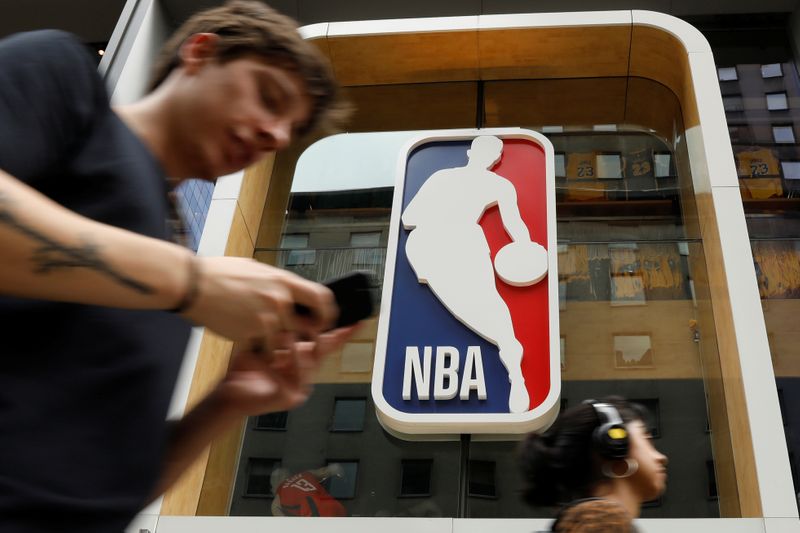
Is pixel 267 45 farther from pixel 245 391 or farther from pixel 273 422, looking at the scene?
pixel 273 422

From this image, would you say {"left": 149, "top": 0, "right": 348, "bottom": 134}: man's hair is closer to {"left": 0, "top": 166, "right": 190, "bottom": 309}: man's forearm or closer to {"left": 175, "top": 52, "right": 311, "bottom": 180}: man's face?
{"left": 175, "top": 52, "right": 311, "bottom": 180}: man's face

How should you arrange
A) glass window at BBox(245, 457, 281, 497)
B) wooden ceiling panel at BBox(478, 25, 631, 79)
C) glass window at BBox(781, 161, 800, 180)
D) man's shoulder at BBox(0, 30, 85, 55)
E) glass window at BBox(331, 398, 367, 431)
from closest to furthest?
man's shoulder at BBox(0, 30, 85, 55) → glass window at BBox(245, 457, 281, 497) → glass window at BBox(331, 398, 367, 431) → glass window at BBox(781, 161, 800, 180) → wooden ceiling panel at BBox(478, 25, 631, 79)

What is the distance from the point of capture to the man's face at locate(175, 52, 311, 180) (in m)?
1.14

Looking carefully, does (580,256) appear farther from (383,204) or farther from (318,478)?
(318,478)

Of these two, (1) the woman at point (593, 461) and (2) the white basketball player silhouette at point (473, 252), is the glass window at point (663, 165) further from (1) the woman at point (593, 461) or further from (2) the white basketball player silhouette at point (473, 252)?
(1) the woman at point (593, 461)

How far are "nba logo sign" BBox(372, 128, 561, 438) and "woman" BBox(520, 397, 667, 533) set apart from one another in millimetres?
2351

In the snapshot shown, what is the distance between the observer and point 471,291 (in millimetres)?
5512

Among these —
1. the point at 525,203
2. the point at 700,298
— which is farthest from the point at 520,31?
the point at 700,298

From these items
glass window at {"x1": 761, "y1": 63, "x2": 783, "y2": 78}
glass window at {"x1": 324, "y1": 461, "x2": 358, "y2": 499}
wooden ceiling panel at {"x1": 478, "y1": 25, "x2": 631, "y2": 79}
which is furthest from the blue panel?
glass window at {"x1": 761, "y1": 63, "x2": 783, "y2": 78}

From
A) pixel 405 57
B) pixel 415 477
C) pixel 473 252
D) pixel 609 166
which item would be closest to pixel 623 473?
pixel 415 477

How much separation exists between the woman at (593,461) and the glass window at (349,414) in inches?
111

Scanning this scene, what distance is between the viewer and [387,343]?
17.6 feet

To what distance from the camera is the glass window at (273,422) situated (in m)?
5.29

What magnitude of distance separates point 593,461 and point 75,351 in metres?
1.91
